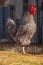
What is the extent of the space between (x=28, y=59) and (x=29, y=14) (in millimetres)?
2685

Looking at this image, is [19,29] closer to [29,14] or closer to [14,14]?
[29,14]

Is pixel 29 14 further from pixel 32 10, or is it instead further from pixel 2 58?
pixel 2 58

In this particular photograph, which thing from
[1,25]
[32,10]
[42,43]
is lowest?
[42,43]

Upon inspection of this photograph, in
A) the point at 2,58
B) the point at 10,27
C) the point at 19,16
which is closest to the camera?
the point at 2,58

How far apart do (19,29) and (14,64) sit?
280cm

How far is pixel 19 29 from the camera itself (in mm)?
9648

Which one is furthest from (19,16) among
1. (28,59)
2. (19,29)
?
(28,59)

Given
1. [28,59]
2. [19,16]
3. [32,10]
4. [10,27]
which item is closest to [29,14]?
[32,10]

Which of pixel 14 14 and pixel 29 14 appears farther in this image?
pixel 14 14

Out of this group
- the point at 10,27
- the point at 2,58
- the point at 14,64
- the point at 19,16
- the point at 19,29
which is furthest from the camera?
the point at 19,16

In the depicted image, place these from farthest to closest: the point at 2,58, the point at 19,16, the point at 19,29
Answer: the point at 19,16 < the point at 19,29 < the point at 2,58

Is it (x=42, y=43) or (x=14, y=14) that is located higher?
(x=14, y=14)

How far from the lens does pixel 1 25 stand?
11727mm

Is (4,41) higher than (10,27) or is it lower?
lower
